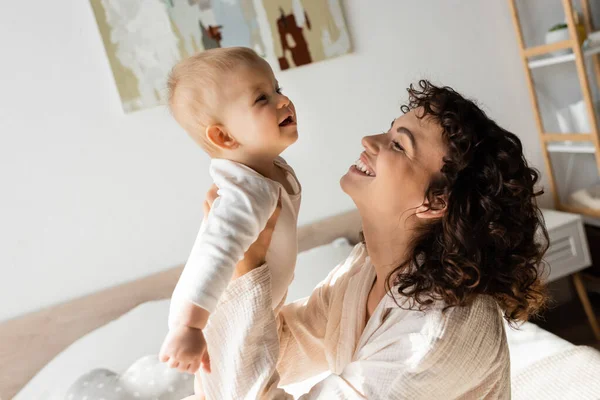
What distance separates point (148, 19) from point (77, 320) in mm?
1205

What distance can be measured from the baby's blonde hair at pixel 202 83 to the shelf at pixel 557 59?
1.92 m

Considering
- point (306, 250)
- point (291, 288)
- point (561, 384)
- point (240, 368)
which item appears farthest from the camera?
point (306, 250)

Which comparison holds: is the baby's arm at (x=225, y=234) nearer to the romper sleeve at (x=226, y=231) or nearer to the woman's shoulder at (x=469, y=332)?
the romper sleeve at (x=226, y=231)

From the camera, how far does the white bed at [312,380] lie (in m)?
1.78

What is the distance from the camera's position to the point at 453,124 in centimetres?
117

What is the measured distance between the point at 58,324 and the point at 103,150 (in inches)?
27.3

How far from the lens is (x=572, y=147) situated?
112 inches

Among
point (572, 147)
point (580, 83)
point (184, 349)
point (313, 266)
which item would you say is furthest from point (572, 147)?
point (184, 349)

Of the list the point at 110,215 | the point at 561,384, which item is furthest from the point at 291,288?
the point at 561,384

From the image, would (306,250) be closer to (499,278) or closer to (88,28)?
(88,28)

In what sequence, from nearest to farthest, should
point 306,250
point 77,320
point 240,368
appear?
point 240,368 < point 77,320 < point 306,250

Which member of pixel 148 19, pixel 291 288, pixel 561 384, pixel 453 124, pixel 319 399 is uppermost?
pixel 148 19

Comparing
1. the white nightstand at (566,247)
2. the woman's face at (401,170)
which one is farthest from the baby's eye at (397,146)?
the white nightstand at (566,247)

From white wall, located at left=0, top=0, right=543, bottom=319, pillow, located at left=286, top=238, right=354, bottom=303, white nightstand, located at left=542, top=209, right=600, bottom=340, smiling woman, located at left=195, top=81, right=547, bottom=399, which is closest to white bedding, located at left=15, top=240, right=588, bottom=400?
pillow, located at left=286, top=238, right=354, bottom=303
